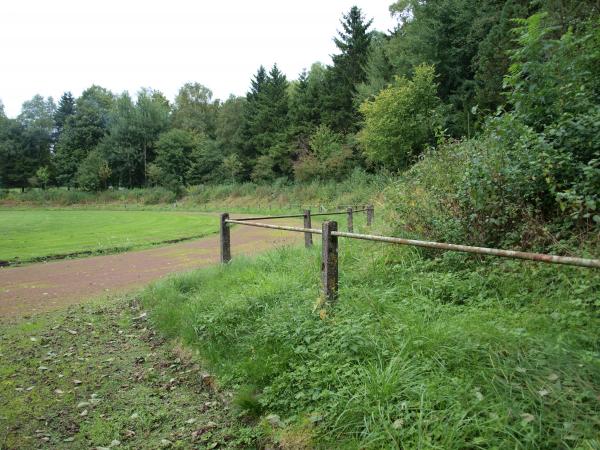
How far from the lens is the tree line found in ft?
73.6

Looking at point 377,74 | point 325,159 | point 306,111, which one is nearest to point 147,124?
point 306,111

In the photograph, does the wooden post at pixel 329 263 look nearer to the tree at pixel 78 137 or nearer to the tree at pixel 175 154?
the tree at pixel 175 154

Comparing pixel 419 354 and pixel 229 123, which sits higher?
pixel 229 123

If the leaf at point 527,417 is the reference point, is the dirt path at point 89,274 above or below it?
below

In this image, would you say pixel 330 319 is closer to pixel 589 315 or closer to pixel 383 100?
pixel 589 315

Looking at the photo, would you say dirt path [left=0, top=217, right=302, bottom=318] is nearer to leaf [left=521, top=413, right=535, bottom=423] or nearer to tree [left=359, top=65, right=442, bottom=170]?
leaf [left=521, top=413, right=535, bottom=423]

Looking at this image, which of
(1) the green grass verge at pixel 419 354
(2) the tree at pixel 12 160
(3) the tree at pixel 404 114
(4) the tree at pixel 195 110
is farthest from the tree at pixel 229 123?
(1) the green grass verge at pixel 419 354

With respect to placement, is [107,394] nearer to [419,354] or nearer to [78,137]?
[419,354]

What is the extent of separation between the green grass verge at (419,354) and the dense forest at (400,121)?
3.35 ft

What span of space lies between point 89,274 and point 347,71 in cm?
3723

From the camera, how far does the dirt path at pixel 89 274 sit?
801 centimetres

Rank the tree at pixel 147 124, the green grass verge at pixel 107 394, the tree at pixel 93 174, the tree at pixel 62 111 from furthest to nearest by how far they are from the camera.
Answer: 1. the tree at pixel 62 111
2. the tree at pixel 147 124
3. the tree at pixel 93 174
4. the green grass verge at pixel 107 394

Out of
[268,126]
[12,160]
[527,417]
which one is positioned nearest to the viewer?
[527,417]

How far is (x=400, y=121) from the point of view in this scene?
25.6 meters
